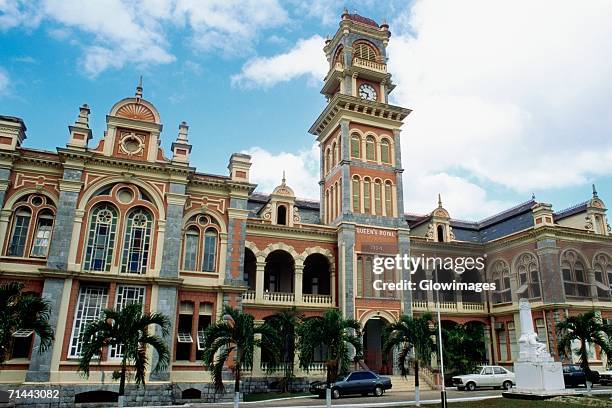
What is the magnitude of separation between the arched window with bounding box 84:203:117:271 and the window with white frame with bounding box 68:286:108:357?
1.20 metres

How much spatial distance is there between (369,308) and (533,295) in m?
13.4

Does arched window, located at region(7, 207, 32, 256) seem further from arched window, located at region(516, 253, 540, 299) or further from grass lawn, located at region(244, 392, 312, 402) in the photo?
arched window, located at region(516, 253, 540, 299)

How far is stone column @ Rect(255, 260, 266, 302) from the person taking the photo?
3269 cm

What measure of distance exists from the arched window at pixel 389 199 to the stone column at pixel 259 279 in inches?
430

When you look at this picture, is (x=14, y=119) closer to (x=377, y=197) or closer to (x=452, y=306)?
(x=377, y=197)

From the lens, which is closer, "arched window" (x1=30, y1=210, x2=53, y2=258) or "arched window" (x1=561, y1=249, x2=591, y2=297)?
"arched window" (x1=30, y1=210, x2=53, y2=258)

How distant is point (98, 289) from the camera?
25828 millimetres

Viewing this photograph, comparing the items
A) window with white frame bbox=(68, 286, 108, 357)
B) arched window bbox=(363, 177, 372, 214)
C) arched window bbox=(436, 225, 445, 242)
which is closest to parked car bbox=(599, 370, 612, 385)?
arched window bbox=(436, 225, 445, 242)

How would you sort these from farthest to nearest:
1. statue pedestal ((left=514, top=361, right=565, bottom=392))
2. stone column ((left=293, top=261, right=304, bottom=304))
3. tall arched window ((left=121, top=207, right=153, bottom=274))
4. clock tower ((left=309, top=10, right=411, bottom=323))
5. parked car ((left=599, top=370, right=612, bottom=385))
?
clock tower ((left=309, top=10, right=411, bottom=323))
stone column ((left=293, top=261, right=304, bottom=304))
parked car ((left=599, top=370, right=612, bottom=385))
tall arched window ((left=121, top=207, right=153, bottom=274))
statue pedestal ((left=514, top=361, right=565, bottom=392))

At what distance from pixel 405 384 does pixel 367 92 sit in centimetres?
2320

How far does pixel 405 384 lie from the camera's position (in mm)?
30938

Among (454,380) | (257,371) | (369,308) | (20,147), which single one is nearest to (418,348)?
(454,380)

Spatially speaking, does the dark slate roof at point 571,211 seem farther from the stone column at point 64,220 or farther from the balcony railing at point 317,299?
the stone column at point 64,220

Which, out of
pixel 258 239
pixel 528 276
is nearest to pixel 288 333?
pixel 258 239
